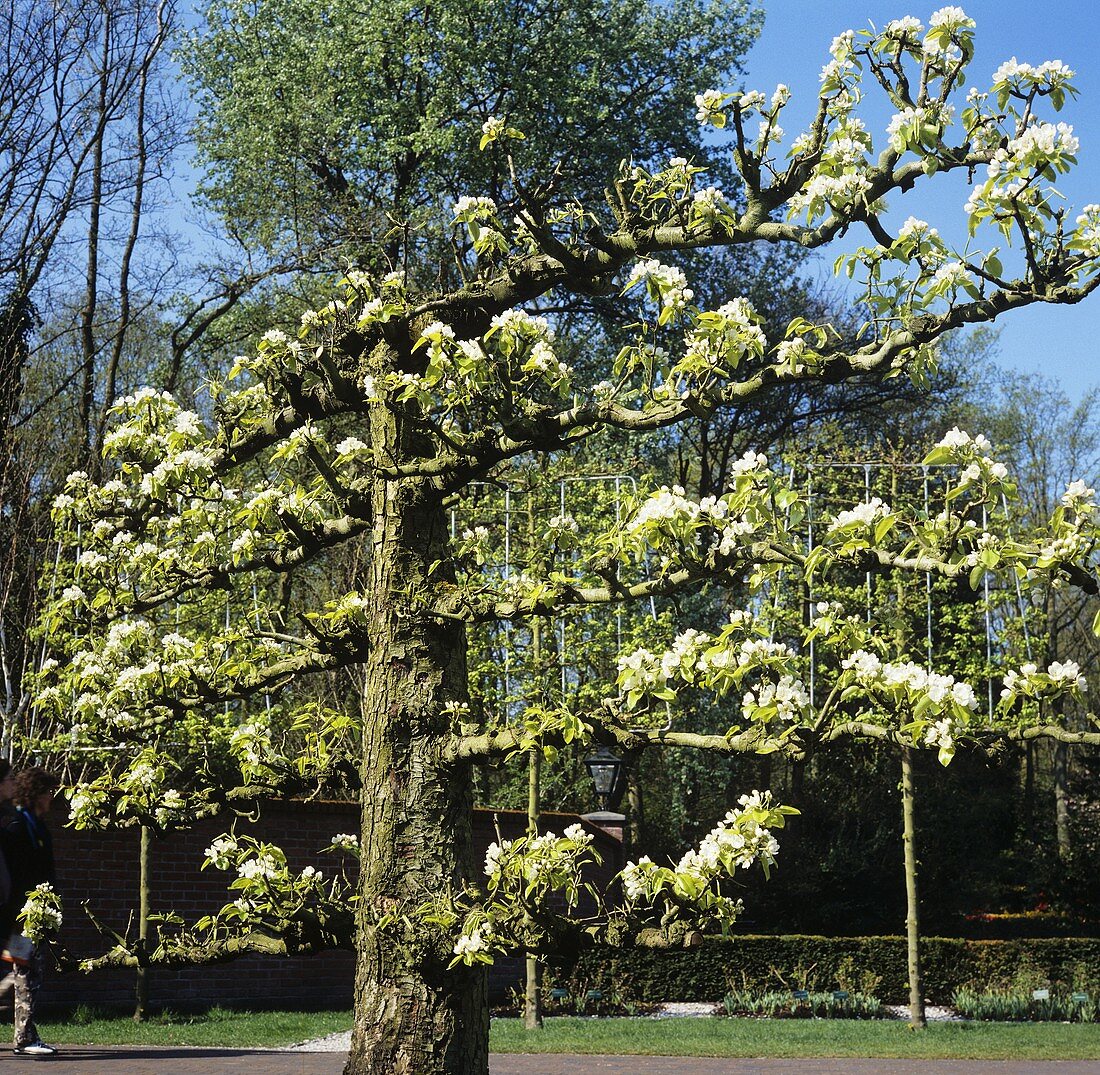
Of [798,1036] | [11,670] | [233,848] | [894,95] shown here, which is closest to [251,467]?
[11,670]

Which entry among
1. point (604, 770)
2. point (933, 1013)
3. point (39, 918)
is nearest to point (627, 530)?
point (39, 918)

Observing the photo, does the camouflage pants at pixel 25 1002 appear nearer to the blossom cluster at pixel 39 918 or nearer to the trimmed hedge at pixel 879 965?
the blossom cluster at pixel 39 918

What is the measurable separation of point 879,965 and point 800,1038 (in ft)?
14.8

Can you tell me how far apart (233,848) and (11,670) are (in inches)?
478

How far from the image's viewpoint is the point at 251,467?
19703mm

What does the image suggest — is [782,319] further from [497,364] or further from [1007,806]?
[497,364]

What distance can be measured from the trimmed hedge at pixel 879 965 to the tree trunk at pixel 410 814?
14.0 meters

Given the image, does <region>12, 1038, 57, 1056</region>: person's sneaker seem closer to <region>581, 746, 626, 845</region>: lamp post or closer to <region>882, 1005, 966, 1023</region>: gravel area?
<region>581, 746, 626, 845</region>: lamp post

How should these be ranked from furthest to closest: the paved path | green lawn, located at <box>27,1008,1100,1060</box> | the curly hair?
green lawn, located at <box>27,1008,1100,1060</box> → the paved path → the curly hair

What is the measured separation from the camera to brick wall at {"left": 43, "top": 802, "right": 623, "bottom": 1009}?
1338 centimetres

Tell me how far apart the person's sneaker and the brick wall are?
2.44 m

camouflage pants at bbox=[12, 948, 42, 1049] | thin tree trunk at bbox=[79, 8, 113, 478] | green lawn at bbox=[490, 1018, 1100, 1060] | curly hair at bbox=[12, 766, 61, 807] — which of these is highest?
thin tree trunk at bbox=[79, 8, 113, 478]

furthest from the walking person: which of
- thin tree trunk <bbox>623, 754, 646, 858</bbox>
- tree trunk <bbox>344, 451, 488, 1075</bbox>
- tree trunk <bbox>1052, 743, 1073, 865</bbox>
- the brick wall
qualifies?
tree trunk <bbox>1052, 743, 1073, 865</bbox>

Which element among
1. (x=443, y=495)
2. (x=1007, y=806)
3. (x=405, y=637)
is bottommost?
(x=1007, y=806)
